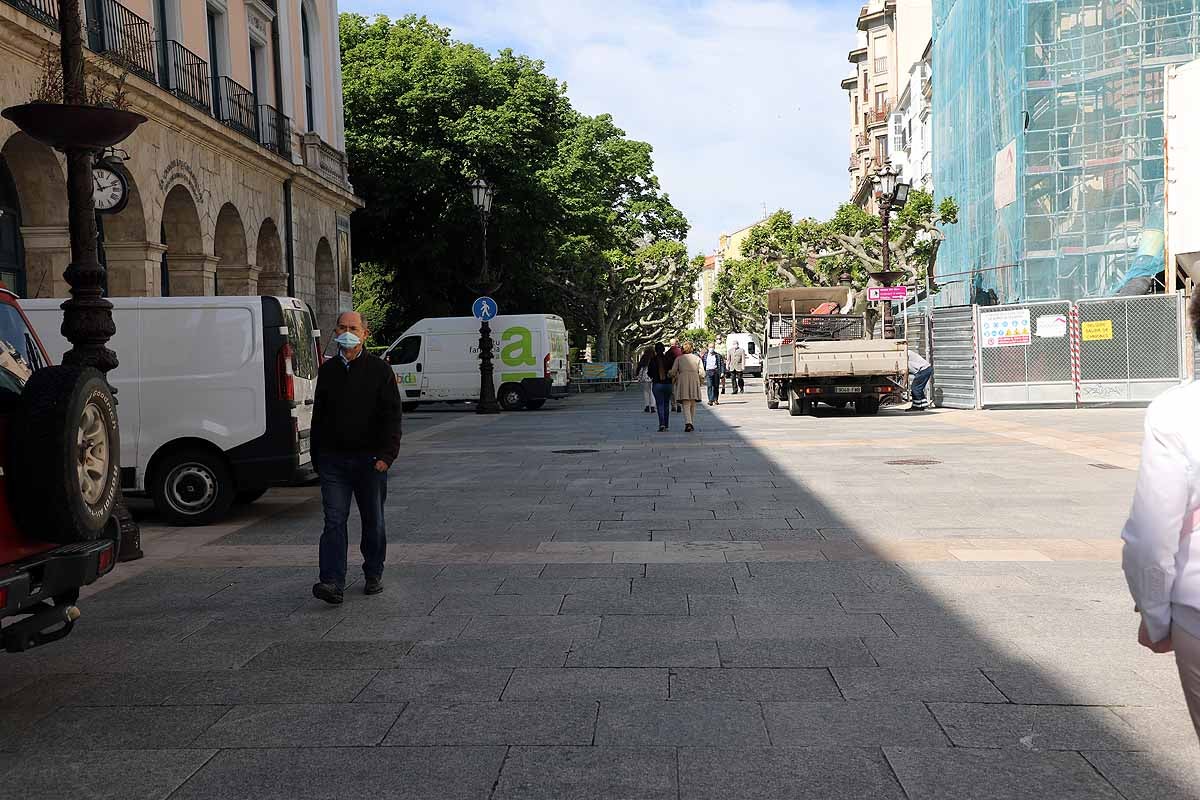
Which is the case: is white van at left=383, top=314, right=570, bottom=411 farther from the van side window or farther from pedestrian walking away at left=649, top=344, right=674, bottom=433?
pedestrian walking away at left=649, top=344, right=674, bottom=433

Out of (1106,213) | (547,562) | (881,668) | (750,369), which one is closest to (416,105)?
(1106,213)

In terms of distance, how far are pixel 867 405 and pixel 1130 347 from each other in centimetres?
528

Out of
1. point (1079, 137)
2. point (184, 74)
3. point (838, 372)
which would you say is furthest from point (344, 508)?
point (1079, 137)

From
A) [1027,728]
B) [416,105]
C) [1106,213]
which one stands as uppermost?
[416,105]

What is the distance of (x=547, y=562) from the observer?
854 cm

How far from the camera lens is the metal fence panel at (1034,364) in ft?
83.7

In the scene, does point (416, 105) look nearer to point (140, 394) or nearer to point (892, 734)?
point (140, 394)

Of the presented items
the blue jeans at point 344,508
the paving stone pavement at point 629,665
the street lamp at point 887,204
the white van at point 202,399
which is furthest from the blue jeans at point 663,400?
the blue jeans at point 344,508

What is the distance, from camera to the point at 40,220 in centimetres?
1706

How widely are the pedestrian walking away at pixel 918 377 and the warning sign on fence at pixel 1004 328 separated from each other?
1664 millimetres

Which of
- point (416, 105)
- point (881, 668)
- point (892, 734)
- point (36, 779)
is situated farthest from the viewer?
point (416, 105)

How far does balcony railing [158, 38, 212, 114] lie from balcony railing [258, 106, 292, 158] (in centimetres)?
276

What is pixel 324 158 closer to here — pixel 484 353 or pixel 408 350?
pixel 408 350

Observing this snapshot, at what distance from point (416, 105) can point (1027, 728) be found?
118ft
